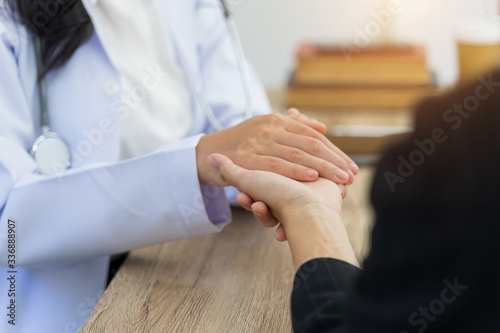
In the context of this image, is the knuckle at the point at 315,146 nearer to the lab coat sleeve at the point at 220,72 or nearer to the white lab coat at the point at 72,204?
the white lab coat at the point at 72,204

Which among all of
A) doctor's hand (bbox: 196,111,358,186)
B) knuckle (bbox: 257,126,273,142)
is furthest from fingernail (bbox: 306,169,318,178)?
knuckle (bbox: 257,126,273,142)

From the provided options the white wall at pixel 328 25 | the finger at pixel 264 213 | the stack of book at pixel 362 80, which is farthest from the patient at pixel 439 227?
the white wall at pixel 328 25

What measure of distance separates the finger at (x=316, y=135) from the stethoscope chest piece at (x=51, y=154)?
0.36 m

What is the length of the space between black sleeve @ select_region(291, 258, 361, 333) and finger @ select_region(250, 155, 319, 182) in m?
0.25

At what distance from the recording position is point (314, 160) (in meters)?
0.87

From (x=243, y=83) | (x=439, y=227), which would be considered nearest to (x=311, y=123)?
(x=243, y=83)

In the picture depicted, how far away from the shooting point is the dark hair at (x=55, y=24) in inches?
37.9

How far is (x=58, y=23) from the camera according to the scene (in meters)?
0.98

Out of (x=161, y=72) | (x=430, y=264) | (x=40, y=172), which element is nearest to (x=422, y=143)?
(x=430, y=264)

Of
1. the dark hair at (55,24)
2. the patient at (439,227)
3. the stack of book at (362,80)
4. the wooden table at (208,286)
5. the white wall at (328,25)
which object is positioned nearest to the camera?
the patient at (439,227)

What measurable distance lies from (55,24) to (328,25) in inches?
64.8

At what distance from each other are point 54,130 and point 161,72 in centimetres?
26

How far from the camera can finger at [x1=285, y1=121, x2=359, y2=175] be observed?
0.91 meters

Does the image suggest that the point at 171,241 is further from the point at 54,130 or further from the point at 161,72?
the point at 161,72
